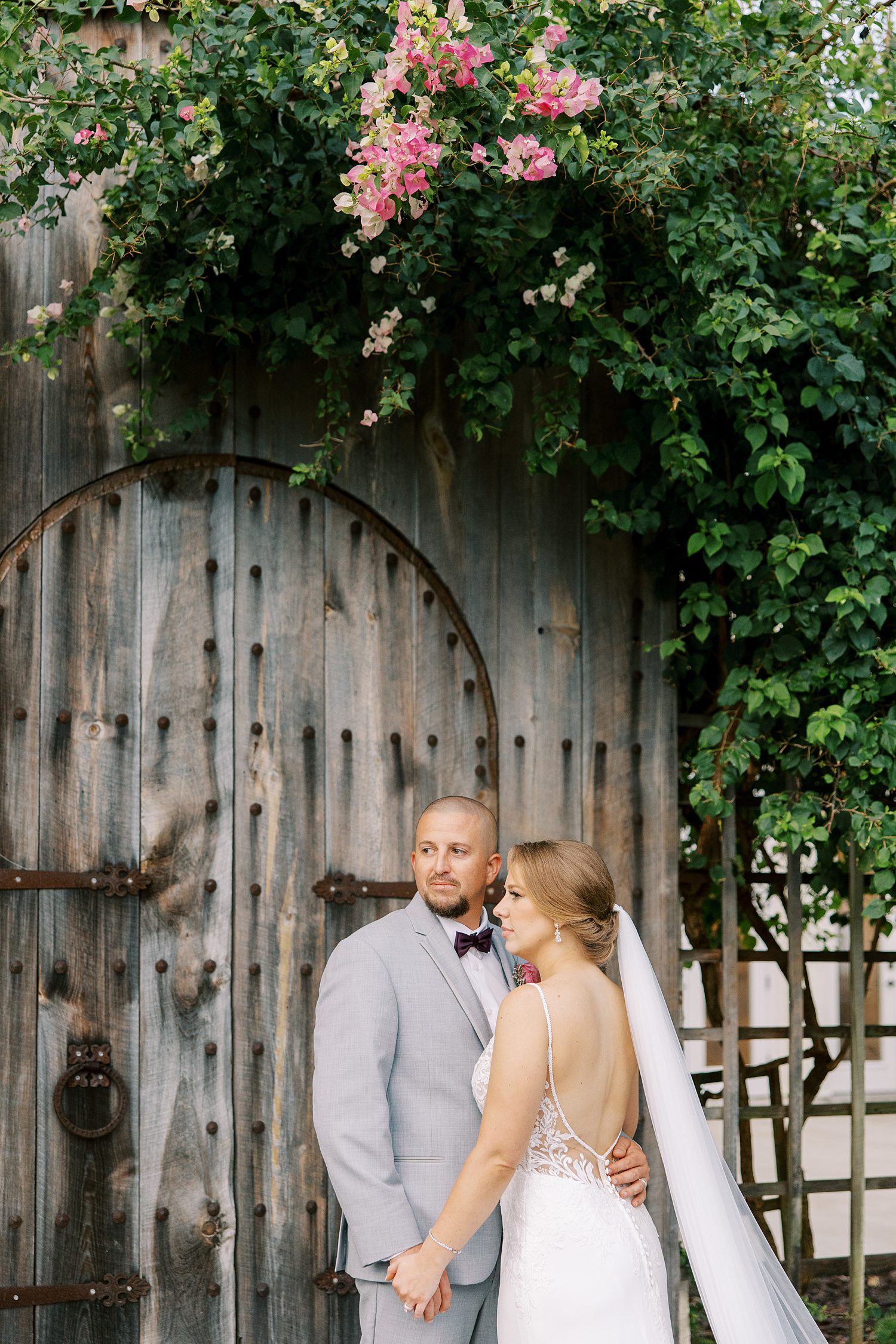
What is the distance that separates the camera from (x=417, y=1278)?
7.23 ft

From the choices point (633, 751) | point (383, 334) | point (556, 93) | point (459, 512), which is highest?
point (556, 93)

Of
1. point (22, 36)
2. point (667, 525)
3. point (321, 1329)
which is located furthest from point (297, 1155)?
point (22, 36)

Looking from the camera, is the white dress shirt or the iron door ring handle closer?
the white dress shirt

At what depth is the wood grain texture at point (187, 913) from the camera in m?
2.86

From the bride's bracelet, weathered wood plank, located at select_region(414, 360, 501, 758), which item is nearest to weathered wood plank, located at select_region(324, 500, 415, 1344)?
weathered wood plank, located at select_region(414, 360, 501, 758)

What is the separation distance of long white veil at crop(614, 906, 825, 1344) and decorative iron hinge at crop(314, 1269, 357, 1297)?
0.91m

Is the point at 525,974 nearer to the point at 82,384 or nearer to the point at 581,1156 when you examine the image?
the point at 581,1156

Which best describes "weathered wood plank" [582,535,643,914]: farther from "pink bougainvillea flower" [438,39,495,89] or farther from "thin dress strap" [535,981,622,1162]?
"pink bougainvillea flower" [438,39,495,89]

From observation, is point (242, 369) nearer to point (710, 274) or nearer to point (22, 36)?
point (22, 36)

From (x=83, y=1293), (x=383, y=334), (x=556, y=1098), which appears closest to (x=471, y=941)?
(x=556, y=1098)

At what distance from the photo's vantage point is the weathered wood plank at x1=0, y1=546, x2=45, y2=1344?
2.75 metres

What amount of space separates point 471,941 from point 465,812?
0.89ft

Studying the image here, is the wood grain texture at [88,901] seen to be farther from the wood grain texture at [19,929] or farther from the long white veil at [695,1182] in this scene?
the long white veil at [695,1182]

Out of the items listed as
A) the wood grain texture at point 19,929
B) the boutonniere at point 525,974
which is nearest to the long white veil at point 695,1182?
the boutonniere at point 525,974
